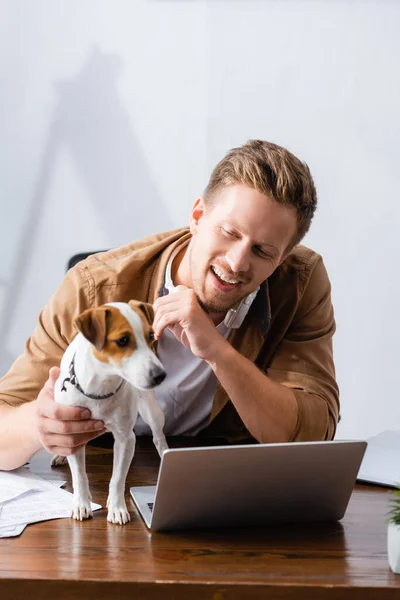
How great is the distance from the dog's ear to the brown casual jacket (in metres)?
0.37

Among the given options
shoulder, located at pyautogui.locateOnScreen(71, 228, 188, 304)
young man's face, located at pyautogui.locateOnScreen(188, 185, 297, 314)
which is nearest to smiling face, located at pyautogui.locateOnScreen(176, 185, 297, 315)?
young man's face, located at pyautogui.locateOnScreen(188, 185, 297, 314)

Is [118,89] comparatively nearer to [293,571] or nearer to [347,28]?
[347,28]

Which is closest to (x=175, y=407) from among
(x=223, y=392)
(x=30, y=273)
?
(x=223, y=392)

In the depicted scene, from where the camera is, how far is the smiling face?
4.75 ft

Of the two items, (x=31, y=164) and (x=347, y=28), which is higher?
(x=347, y=28)

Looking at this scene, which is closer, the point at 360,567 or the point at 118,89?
the point at 360,567

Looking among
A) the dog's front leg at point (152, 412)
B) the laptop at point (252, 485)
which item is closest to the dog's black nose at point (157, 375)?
the laptop at point (252, 485)

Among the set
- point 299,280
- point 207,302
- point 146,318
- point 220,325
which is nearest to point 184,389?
point 220,325

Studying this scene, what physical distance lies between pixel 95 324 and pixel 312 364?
74 cm

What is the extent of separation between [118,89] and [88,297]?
2.32 m

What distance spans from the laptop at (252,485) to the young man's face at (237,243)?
42 cm

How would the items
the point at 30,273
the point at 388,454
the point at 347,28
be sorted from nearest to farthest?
the point at 388,454 → the point at 347,28 → the point at 30,273

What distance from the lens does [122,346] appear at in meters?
1.09

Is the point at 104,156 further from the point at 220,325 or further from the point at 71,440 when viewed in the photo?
the point at 71,440
